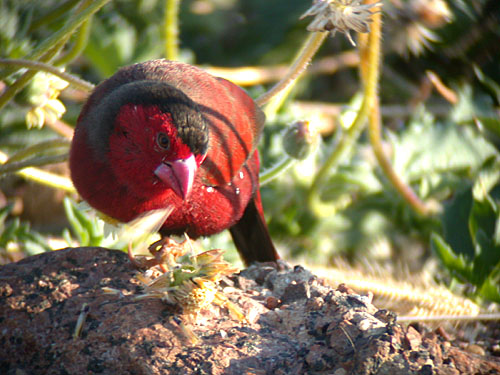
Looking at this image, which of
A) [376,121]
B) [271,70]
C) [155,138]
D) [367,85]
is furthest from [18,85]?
[271,70]

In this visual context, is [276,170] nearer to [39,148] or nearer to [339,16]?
[339,16]

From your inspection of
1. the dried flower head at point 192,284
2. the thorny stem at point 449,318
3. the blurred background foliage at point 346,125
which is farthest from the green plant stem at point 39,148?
the thorny stem at point 449,318

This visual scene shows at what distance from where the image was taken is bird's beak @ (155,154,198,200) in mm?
2078

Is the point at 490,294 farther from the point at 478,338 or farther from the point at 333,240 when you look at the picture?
the point at 333,240

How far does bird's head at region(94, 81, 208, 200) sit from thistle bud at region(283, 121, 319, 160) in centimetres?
61

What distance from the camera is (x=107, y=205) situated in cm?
224

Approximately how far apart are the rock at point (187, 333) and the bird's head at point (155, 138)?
359 mm

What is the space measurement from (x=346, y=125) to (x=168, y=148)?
1.38 metres

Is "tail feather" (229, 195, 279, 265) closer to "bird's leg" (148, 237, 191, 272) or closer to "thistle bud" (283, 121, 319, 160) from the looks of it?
"thistle bud" (283, 121, 319, 160)

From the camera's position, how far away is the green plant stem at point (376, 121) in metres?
2.86

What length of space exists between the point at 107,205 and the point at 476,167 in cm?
237

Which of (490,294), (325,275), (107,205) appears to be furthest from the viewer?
(325,275)

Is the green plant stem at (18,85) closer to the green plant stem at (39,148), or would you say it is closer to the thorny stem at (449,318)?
the green plant stem at (39,148)

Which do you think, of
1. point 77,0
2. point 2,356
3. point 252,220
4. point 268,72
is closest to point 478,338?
point 252,220
